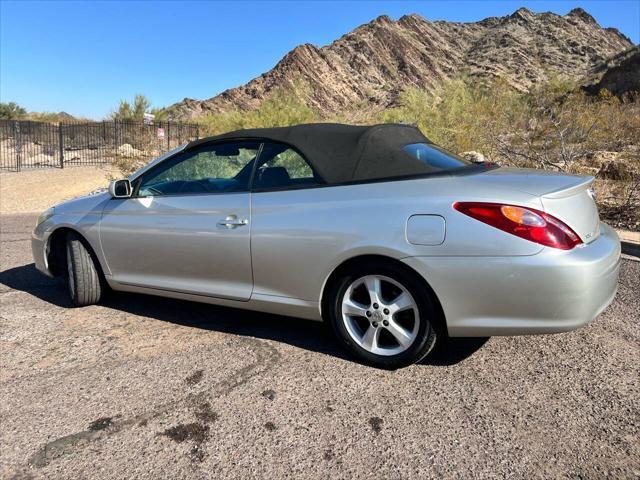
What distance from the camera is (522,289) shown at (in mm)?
2822

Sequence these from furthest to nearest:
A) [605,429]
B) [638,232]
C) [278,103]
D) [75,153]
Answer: [75,153]
[278,103]
[638,232]
[605,429]

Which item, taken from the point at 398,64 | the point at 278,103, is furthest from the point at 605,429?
the point at 398,64

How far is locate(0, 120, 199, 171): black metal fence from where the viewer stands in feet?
73.9

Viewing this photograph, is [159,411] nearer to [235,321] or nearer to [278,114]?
[235,321]

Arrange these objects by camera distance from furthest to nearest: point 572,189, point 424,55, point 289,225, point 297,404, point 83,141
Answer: point 424,55 < point 83,141 < point 289,225 < point 572,189 < point 297,404

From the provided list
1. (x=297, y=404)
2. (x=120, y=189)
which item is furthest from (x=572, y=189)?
(x=120, y=189)

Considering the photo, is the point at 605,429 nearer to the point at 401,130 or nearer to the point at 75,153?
the point at 401,130

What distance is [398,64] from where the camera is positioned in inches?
3479

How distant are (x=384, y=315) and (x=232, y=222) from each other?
1.26 metres

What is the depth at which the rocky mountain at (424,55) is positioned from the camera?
76.1 metres

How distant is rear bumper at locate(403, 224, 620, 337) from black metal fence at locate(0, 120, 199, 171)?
19.6 metres

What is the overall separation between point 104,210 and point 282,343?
195cm

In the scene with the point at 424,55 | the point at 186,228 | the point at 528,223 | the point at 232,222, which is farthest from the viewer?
the point at 424,55

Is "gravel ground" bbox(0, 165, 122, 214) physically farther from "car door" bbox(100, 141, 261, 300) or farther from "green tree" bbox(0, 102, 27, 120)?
"green tree" bbox(0, 102, 27, 120)
